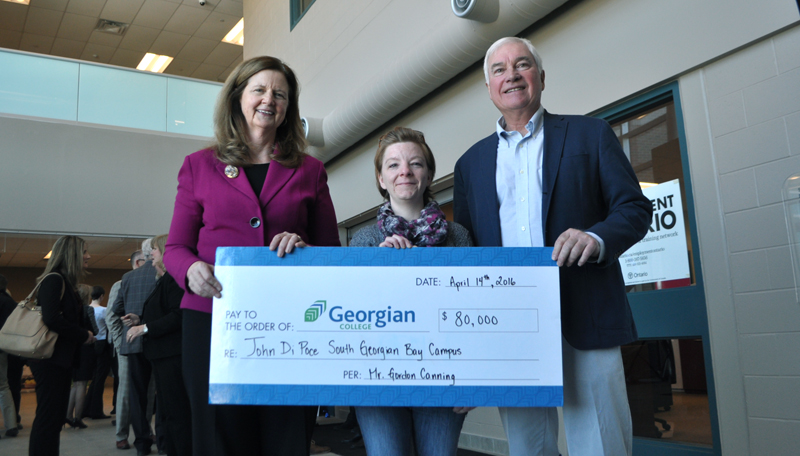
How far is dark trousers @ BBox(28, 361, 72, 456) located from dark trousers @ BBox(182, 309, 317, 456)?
213 cm

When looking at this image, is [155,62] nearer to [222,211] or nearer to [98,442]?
[98,442]

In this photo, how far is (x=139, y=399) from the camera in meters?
4.38

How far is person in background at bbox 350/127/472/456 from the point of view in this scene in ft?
4.77

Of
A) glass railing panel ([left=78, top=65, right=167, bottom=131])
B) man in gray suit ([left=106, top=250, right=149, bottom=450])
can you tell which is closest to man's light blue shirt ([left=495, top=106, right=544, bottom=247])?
man in gray suit ([left=106, top=250, right=149, bottom=450])

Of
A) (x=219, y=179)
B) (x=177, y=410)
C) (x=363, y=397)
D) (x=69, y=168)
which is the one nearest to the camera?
(x=363, y=397)

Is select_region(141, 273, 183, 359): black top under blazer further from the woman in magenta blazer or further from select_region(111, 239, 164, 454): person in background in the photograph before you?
the woman in magenta blazer

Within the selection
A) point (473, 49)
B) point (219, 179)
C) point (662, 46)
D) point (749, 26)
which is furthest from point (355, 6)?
point (219, 179)

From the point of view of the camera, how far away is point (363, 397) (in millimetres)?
1402

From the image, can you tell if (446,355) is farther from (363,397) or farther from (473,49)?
(473,49)

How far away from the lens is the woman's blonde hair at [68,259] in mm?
3346

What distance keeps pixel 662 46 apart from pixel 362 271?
6.97 ft

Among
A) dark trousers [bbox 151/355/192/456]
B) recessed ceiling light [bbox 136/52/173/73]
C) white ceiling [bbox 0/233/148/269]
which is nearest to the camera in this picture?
dark trousers [bbox 151/355/192/456]

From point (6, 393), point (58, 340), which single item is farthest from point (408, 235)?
point (6, 393)

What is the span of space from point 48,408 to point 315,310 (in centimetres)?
243
